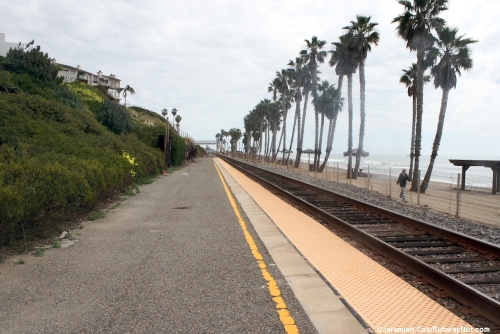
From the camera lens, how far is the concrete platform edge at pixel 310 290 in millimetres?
4535

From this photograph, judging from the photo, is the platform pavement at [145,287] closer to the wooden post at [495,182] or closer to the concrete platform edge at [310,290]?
the concrete platform edge at [310,290]

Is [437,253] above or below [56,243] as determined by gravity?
above

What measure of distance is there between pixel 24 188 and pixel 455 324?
7.10 metres

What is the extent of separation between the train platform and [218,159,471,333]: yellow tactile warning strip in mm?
16

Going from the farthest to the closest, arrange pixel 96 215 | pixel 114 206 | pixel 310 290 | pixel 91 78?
pixel 91 78, pixel 114 206, pixel 96 215, pixel 310 290

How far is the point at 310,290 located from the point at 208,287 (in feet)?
4.50

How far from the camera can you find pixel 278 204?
1532 centimetres

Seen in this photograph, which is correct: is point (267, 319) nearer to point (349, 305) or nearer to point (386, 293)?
point (349, 305)

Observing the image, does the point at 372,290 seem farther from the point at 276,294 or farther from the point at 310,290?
the point at 276,294

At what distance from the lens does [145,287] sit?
5730mm

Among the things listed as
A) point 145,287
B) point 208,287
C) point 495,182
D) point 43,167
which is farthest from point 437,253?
point 495,182

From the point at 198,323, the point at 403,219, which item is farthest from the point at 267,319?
the point at 403,219

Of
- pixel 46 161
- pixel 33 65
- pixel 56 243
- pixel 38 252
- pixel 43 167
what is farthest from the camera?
pixel 33 65

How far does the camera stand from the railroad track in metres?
5.21
